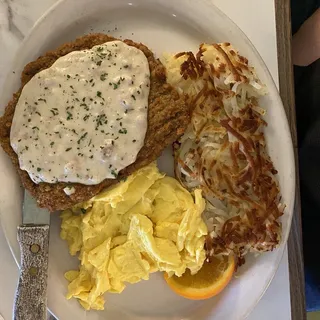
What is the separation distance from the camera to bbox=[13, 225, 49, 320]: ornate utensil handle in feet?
6.37

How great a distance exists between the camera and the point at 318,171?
2229 millimetres

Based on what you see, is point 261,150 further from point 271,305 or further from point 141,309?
point 141,309

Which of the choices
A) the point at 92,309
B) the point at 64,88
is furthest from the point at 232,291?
the point at 64,88

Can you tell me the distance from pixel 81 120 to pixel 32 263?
541mm

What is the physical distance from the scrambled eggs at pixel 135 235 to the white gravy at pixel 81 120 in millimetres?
161

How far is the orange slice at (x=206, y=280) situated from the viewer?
2100 mm

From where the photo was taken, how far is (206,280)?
2.12m

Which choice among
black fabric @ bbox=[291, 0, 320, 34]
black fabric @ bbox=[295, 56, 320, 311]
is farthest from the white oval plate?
black fabric @ bbox=[291, 0, 320, 34]

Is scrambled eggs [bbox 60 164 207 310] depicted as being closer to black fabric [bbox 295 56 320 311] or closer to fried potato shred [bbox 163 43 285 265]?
fried potato shred [bbox 163 43 285 265]

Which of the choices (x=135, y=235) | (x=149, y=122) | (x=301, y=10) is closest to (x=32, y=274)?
(x=135, y=235)

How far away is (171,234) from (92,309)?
17.0 inches

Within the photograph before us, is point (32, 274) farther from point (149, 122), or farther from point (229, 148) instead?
point (229, 148)

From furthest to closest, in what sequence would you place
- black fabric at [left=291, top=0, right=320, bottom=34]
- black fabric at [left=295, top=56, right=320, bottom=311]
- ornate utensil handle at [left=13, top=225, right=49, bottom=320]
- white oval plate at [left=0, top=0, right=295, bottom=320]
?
black fabric at [left=291, top=0, right=320, bottom=34] → black fabric at [left=295, top=56, right=320, bottom=311] → white oval plate at [left=0, top=0, right=295, bottom=320] → ornate utensil handle at [left=13, top=225, right=49, bottom=320]

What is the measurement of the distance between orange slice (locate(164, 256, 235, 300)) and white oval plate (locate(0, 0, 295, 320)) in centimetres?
9
